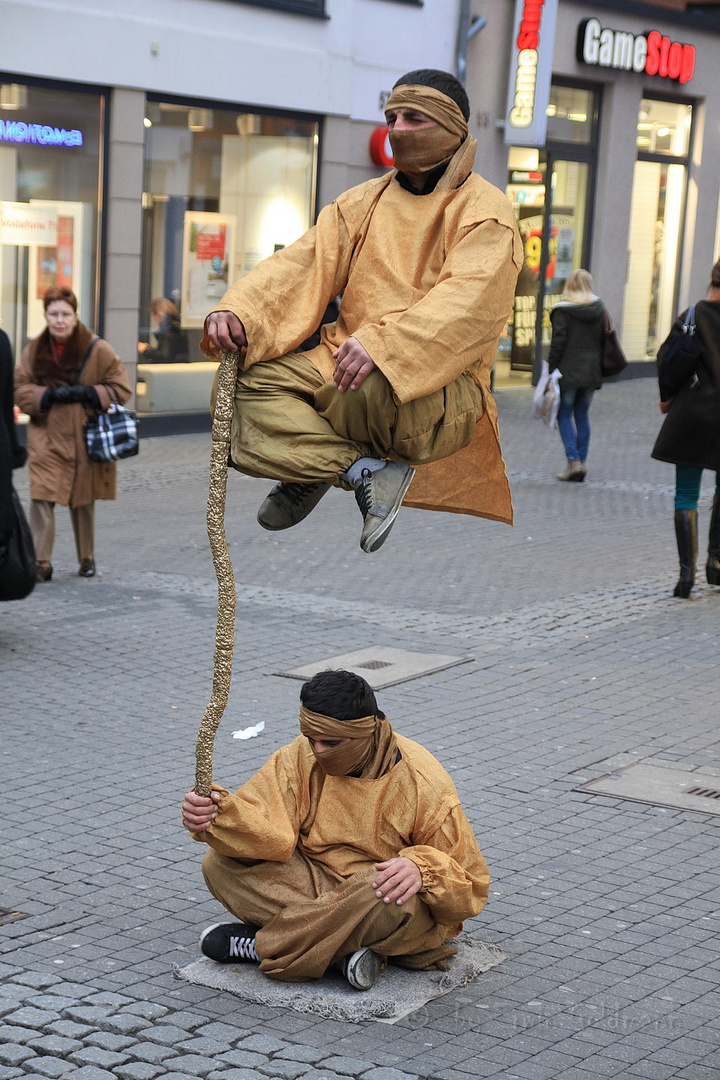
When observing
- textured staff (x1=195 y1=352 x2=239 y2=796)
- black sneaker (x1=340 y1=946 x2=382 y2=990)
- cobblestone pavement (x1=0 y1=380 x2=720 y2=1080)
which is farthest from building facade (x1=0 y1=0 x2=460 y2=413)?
black sneaker (x1=340 y1=946 x2=382 y2=990)

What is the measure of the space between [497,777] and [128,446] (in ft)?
15.0

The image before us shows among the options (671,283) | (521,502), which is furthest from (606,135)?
(521,502)

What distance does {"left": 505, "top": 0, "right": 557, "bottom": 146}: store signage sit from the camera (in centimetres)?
2073

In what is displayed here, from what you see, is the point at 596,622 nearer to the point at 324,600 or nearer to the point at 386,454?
the point at 324,600

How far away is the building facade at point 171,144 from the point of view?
15805 millimetres

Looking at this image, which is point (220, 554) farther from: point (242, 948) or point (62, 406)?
point (62, 406)

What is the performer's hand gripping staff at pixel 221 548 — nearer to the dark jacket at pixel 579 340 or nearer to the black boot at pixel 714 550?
the black boot at pixel 714 550

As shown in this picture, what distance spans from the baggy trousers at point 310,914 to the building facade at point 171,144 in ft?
38.7

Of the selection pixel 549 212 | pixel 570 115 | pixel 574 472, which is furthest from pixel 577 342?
pixel 570 115

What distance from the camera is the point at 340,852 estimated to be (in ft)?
16.5

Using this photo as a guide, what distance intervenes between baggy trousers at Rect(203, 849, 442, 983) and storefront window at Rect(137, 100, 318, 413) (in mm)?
12878

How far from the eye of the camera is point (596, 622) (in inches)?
399

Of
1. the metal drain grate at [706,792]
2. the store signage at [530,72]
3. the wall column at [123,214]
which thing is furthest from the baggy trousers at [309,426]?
the store signage at [530,72]

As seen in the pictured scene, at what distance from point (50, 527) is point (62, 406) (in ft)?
2.83
